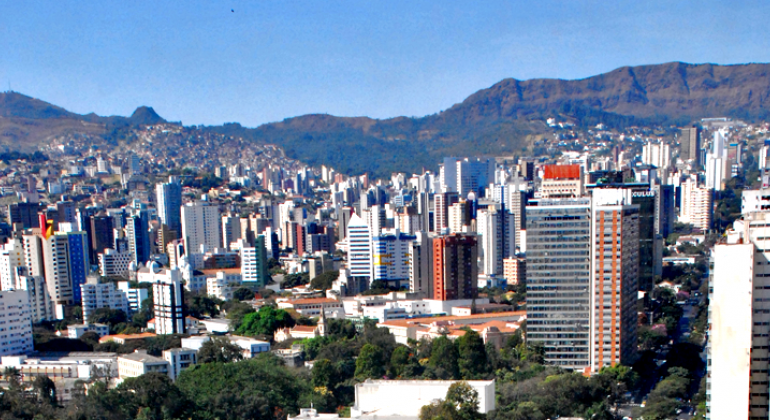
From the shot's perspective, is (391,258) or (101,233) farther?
(101,233)

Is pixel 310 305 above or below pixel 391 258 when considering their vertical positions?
below

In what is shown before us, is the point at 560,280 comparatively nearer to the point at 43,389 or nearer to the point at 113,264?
the point at 43,389

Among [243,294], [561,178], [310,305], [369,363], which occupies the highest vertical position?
[561,178]

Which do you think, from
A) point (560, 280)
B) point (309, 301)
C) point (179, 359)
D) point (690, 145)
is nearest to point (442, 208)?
point (309, 301)

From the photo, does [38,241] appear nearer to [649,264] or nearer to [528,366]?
[528,366]

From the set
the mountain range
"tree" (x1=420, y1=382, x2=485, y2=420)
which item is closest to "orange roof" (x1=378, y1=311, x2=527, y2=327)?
"tree" (x1=420, y1=382, x2=485, y2=420)

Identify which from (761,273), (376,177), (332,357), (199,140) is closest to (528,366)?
(332,357)

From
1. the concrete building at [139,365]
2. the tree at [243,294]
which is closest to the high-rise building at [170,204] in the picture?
the tree at [243,294]
